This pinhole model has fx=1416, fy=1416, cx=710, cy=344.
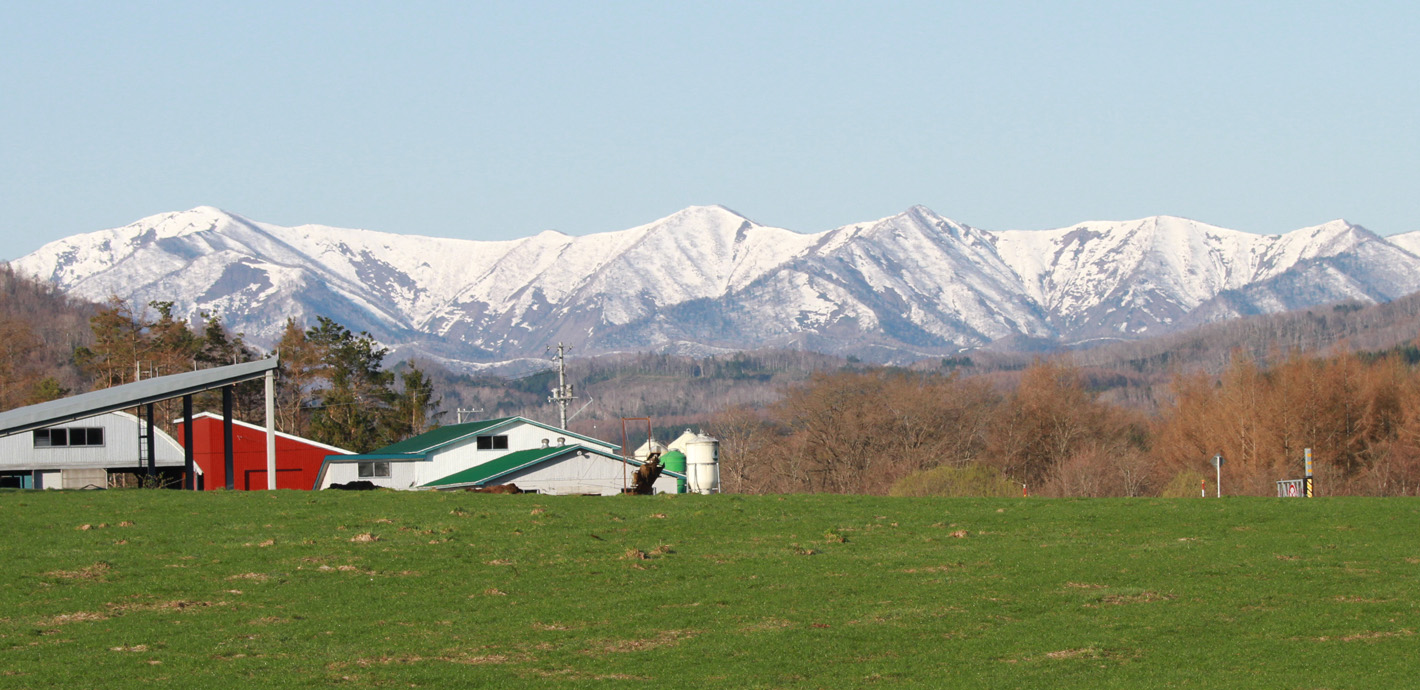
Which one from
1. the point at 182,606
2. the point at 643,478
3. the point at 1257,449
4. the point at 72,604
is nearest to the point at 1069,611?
the point at 182,606

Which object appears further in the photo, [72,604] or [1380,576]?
[1380,576]

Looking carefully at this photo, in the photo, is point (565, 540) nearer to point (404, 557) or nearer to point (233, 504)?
point (404, 557)

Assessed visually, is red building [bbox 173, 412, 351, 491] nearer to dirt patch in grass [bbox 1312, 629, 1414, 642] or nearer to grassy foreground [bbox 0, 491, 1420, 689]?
grassy foreground [bbox 0, 491, 1420, 689]

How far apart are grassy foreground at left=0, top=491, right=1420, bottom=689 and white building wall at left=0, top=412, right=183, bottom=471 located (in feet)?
147

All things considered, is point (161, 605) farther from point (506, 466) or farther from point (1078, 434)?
point (1078, 434)

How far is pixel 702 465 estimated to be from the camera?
68.4 meters

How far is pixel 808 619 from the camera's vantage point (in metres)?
19.6

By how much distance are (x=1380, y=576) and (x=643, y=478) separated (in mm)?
24145

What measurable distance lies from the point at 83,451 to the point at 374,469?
15485 millimetres

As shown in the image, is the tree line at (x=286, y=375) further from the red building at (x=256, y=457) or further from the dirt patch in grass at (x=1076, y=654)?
the dirt patch in grass at (x=1076, y=654)

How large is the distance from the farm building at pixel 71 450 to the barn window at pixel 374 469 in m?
10.9

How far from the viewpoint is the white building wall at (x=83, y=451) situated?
71.4 meters

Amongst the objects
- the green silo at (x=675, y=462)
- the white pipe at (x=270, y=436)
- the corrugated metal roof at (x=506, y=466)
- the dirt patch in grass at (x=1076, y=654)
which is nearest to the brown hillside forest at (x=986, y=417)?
the green silo at (x=675, y=462)

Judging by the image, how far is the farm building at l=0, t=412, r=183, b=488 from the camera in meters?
71.3
